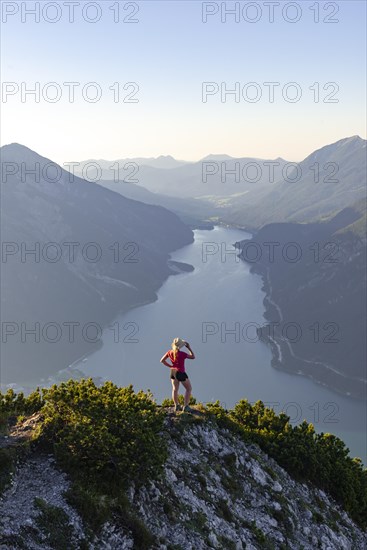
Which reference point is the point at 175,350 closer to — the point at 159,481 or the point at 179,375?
the point at 179,375

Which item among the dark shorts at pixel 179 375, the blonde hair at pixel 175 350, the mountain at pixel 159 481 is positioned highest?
the blonde hair at pixel 175 350

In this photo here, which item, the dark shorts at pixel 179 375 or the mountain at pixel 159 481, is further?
the dark shorts at pixel 179 375

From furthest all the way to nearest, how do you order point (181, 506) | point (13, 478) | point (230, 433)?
point (230, 433) → point (181, 506) → point (13, 478)

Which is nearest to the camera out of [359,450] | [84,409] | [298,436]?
[84,409]

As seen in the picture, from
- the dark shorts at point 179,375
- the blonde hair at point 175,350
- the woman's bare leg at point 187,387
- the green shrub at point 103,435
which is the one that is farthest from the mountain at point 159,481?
the blonde hair at point 175,350

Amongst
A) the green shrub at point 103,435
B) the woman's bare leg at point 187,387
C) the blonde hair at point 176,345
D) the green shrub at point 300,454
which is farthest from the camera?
the green shrub at point 300,454

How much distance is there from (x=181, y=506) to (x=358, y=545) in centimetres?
1041

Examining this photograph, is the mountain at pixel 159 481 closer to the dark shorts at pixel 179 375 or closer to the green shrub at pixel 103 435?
the green shrub at pixel 103 435

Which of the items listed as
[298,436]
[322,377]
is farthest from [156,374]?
[298,436]

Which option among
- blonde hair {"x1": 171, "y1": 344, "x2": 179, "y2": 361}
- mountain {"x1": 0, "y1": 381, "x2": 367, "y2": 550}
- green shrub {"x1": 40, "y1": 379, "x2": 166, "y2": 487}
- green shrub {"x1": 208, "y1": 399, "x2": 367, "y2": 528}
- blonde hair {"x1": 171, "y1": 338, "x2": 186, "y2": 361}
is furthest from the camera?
green shrub {"x1": 208, "y1": 399, "x2": 367, "y2": 528}

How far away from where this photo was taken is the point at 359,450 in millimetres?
139875

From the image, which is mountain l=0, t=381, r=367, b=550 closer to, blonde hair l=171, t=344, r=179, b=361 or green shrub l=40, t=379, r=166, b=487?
green shrub l=40, t=379, r=166, b=487

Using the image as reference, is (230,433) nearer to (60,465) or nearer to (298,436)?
(298,436)

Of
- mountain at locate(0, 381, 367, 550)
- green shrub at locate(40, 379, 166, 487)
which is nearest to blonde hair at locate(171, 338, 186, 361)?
mountain at locate(0, 381, 367, 550)
